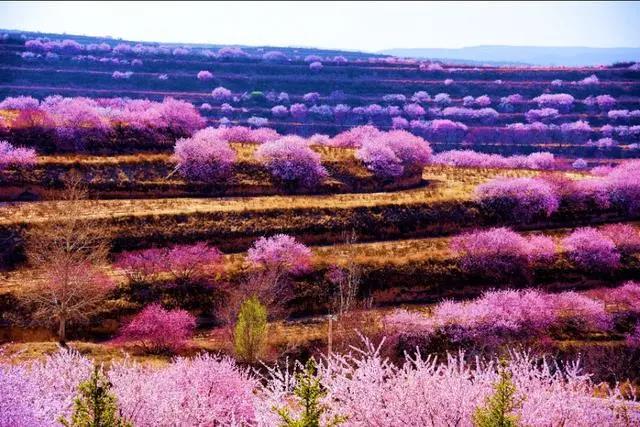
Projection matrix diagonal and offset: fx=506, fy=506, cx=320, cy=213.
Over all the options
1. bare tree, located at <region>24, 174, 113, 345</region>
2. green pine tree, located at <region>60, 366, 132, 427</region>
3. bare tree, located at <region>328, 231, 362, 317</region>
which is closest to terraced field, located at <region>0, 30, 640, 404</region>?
bare tree, located at <region>328, 231, 362, 317</region>

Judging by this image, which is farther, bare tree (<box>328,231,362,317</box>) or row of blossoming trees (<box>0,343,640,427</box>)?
bare tree (<box>328,231,362,317</box>)

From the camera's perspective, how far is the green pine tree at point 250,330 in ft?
91.1

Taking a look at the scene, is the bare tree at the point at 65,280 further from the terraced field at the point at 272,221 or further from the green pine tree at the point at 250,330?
the green pine tree at the point at 250,330

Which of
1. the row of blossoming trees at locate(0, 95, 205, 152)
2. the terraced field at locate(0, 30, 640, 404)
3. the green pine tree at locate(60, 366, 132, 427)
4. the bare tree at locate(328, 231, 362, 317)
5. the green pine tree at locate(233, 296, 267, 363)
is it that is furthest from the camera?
the row of blossoming trees at locate(0, 95, 205, 152)

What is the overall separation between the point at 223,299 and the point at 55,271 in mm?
11158

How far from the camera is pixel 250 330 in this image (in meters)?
28.3

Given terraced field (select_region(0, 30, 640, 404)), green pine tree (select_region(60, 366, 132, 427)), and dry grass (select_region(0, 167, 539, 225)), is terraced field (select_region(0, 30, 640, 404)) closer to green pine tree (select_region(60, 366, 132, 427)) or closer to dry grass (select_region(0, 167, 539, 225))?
dry grass (select_region(0, 167, 539, 225))

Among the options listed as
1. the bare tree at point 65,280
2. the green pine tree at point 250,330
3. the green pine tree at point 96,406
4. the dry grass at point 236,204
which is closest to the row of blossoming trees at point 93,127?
the dry grass at point 236,204

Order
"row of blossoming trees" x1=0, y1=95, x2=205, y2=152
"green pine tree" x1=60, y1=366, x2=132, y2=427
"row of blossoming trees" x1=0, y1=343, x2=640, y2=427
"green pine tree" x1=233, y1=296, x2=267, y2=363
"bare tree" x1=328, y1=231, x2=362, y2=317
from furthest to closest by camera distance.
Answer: "row of blossoming trees" x1=0, y1=95, x2=205, y2=152 → "bare tree" x1=328, y1=231, x2=362, y2=317 → "green pine tree" x1=233, y1=296, x2=267, y2=363 → "row of blossoming trees" x1=0, y1=343, x2=640, y2=427 → "green pine tree" x1=60, y1=366, x2=132, y2=427

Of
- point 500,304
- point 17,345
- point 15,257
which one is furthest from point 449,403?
point 15,257

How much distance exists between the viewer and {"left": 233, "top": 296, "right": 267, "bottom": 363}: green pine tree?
2778cm

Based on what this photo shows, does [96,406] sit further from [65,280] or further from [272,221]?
[272,221]

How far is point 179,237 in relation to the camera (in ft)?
134

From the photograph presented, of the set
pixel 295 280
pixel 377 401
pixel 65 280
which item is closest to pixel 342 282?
pixel 295 280
